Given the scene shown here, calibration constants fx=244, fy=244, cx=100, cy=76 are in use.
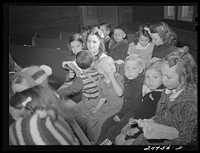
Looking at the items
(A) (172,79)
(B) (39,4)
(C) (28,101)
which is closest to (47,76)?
(C) (28,101)

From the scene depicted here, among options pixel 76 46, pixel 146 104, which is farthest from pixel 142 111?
pixel 76 46

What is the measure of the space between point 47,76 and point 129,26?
0.61 metres

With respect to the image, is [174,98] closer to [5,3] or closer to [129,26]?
[129,26]

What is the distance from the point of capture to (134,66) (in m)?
1.53

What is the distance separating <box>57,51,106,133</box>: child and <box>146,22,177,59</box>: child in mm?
405

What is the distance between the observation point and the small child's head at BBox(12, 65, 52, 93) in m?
1.49

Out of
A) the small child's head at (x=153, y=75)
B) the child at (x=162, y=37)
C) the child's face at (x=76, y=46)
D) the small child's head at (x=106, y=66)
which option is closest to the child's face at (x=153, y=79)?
the small child's head at (x=153, y=75)

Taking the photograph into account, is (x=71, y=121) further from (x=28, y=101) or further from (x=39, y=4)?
(x=39, y=4)

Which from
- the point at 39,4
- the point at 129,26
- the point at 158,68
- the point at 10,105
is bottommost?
the point at 10,105

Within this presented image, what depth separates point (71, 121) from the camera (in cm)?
157

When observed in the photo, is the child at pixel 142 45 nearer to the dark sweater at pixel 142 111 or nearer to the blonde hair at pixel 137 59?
the blonde hair at pixel 137 59

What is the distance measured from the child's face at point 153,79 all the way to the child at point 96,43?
304mm

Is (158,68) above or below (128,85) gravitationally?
above

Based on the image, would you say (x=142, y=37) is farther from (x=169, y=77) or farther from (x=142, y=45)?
(x=169, y=77)
